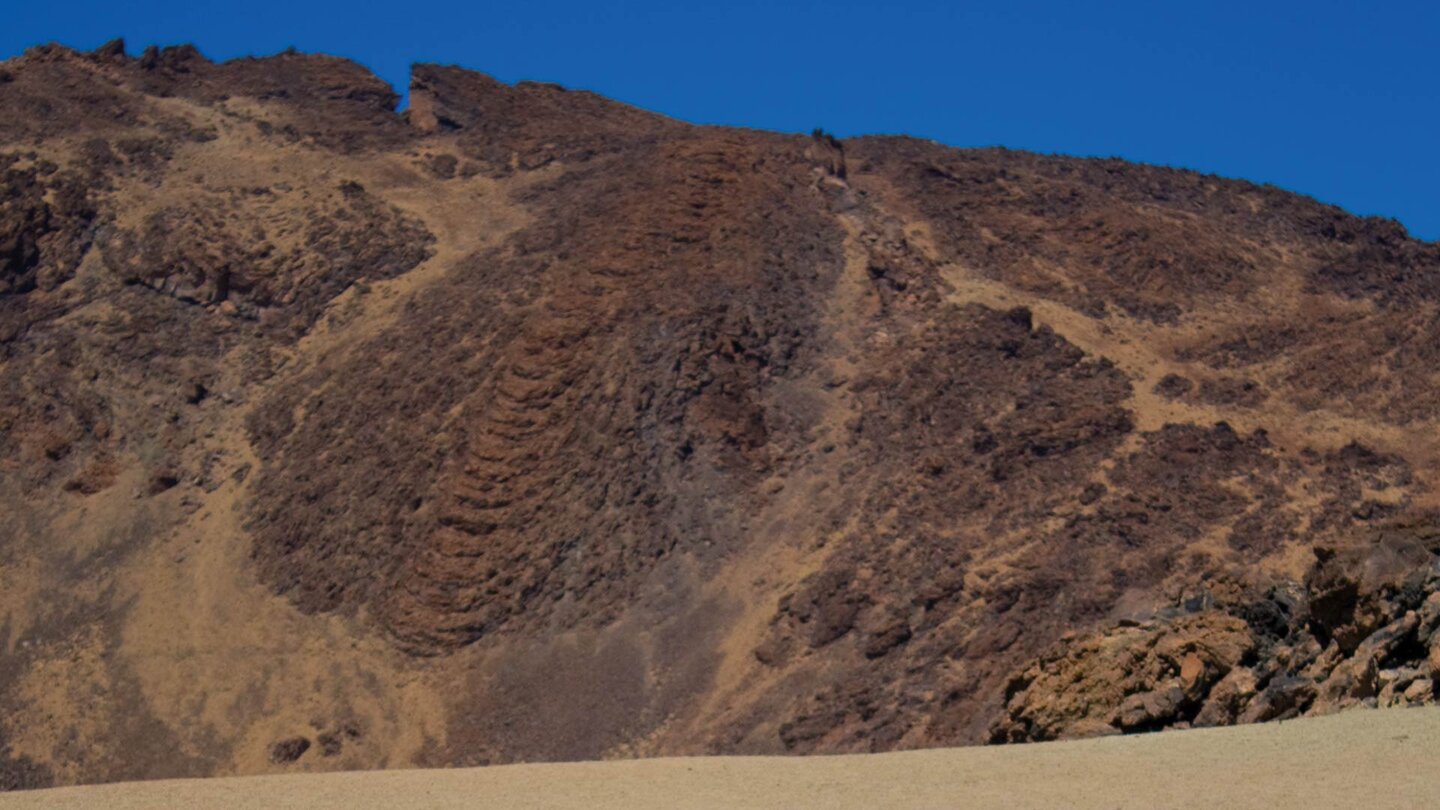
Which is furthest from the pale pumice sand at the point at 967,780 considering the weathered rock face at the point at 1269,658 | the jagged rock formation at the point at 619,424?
the jagged rock formation at the point at 619,424

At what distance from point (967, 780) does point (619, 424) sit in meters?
34.4

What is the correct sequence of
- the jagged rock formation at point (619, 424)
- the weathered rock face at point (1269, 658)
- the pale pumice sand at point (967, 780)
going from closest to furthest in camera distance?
the pale pumice sand at point (967, 780)
the weathered rock face at point (1269, 658)
the jagged rock formation at point (619, 424)

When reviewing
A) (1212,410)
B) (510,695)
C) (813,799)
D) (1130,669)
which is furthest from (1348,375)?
(813,799)

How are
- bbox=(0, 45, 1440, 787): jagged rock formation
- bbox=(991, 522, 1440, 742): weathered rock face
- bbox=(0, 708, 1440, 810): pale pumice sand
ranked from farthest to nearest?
bbox=(0, 45, 1440, 787): jagged rock formation → bbox=(991, 522, 1440, 742): weathered rock face → bbox=(0, 708, 1440, 810): pale pumice sand

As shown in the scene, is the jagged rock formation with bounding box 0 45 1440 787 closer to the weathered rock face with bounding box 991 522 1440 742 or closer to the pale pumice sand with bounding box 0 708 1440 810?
the weathered rock face with bounding box 991 522 1440 742

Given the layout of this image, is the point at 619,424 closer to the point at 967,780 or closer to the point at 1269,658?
the point at 1269,658

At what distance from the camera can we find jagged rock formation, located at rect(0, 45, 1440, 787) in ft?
141

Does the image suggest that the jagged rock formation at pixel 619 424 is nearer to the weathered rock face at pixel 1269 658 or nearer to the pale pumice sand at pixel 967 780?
the weathered rock face at pixel 1269 658

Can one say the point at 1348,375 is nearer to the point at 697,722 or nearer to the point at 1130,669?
the point at 697,722

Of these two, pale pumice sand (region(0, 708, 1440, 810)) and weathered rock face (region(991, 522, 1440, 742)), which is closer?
pale pumice sand (region(0, 708, 1440, 810))

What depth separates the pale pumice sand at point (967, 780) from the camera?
16.4 m

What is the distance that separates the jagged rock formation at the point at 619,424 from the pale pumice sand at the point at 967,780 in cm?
791

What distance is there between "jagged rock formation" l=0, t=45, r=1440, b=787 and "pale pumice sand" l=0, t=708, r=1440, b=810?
791 cm

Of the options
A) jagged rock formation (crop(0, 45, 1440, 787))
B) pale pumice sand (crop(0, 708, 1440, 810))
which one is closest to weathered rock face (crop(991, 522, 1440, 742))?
pale pumice sand (crop(0, 708, 1440, 810))
